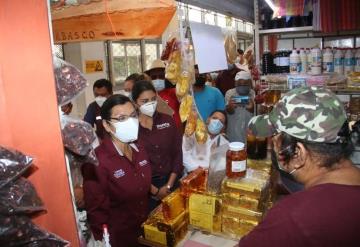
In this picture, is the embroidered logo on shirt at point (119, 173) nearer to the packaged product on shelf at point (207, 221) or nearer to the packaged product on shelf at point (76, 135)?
the packaged product on shelf at point (207, 221)

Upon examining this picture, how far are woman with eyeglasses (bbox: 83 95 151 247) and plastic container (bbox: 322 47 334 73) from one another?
1.55 m

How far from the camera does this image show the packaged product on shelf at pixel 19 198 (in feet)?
2.23

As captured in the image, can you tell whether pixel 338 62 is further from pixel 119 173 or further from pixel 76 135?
pixel 76 135

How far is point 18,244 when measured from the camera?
71 cm

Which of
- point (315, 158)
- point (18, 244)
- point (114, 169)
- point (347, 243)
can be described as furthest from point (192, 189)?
point (18, 244)

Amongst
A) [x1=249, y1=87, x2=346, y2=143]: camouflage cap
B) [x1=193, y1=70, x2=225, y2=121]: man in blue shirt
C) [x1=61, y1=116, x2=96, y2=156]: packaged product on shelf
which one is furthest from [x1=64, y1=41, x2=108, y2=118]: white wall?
[x1=249, y1=87, x2=346, y2=143]: camouflage cap

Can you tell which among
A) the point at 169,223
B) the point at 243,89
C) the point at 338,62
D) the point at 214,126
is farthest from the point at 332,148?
the point at 243,89

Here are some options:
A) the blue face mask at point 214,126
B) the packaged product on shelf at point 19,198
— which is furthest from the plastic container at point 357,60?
the packaged product on shelf at point 19,198

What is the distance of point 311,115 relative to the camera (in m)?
1.03

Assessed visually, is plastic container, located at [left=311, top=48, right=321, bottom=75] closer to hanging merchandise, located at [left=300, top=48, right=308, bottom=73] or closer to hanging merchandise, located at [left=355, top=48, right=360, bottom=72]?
hanging merchandise, located at [left=300, top=48, right=308, bottom=73]

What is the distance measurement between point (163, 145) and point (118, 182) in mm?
721

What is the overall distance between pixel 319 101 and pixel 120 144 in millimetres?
1252

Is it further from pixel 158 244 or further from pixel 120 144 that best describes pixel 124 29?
pixel 158 244

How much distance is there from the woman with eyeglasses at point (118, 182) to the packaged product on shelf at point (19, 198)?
1.01m
